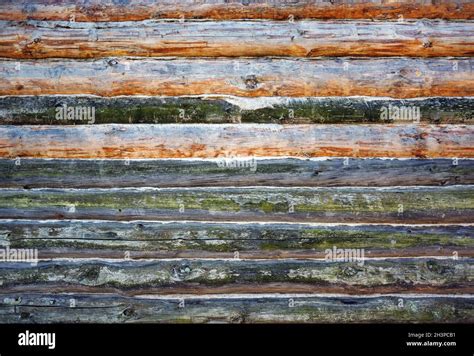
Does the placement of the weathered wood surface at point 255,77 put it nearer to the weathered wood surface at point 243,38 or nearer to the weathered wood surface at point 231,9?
the weathered wood surface at point 243,38

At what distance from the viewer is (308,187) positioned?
2885 millimetres

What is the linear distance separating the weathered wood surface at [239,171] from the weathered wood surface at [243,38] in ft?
2.66

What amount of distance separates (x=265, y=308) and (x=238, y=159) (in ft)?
3.81

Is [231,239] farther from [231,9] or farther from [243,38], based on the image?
[231,9]

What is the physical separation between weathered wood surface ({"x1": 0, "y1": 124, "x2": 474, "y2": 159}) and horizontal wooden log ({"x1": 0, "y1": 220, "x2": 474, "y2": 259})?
0.55 m

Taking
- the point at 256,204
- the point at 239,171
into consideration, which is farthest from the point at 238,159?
the point at 256,204

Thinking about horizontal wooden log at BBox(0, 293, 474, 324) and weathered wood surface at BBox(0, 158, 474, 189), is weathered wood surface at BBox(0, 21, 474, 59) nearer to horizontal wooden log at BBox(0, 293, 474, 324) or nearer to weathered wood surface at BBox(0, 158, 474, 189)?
weathered wood surface at BBox(0, 158, 474, 189)

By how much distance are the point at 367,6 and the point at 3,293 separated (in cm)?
351

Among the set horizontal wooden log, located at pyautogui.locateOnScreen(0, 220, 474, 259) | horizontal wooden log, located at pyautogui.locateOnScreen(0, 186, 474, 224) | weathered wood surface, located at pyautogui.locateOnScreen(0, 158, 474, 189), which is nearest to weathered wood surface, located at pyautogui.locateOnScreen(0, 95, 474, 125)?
weathered wood surface, located at pyautogui.locateOnScreen(0, 158, 474, 189)

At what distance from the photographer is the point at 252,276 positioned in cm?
289

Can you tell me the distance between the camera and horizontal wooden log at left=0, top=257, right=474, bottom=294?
2.89 meters

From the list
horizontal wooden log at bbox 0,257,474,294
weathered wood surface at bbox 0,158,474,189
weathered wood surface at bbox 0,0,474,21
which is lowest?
horizontal wooden log at bbox 0,257,474,294
